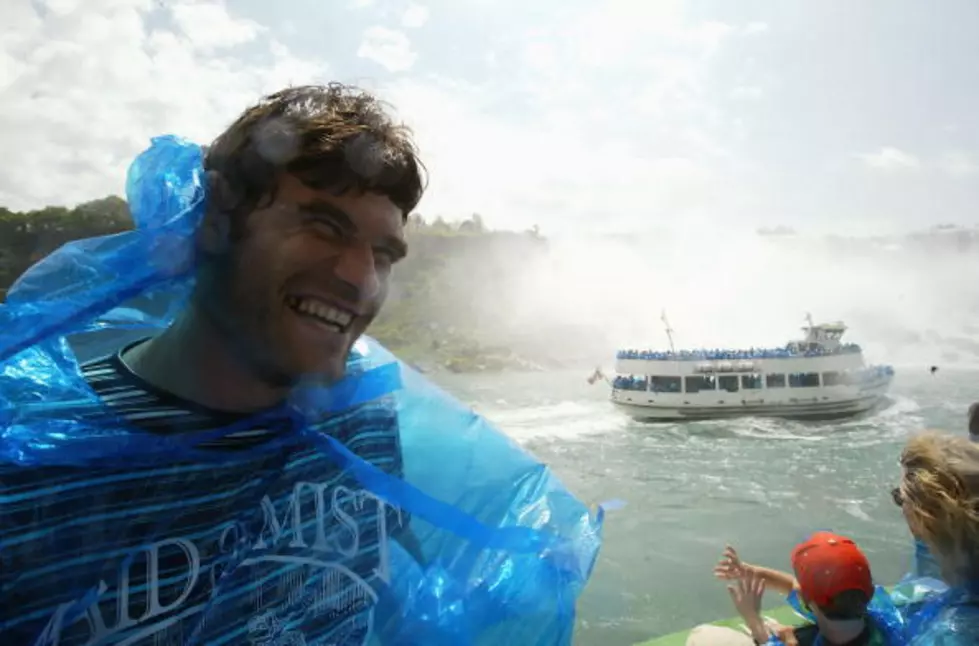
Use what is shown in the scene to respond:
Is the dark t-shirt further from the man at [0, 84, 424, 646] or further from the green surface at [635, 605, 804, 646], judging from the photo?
the green surface at [635, 605, 804, 646]

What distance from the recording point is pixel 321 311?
1106 mm

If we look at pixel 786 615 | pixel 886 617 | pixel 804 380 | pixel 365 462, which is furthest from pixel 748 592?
pixel 804 380

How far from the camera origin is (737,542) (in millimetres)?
9852

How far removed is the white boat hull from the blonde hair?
20.9 metres

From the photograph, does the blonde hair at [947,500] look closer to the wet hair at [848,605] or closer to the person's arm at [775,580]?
the wet hair at [848,605]

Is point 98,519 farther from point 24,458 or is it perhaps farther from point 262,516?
point 262,516

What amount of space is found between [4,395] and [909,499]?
8.28 feet

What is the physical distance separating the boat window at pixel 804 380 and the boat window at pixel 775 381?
31 centimetres

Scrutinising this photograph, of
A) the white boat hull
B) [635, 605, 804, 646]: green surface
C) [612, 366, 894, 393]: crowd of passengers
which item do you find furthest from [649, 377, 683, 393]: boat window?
[635, 605, 804, 646]: green surface

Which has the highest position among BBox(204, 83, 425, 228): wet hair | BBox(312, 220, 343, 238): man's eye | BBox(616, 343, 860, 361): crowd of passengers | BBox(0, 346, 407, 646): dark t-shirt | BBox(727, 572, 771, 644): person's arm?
BBox(204, 83, 425, 228): wet hair

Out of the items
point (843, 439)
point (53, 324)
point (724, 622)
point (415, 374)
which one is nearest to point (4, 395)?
point (53, 324)

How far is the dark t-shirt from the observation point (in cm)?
89

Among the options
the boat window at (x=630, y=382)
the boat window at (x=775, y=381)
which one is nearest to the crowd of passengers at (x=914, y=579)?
the boat window at (x=630, y=382)

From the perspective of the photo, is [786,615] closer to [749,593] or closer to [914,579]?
[914,579]
